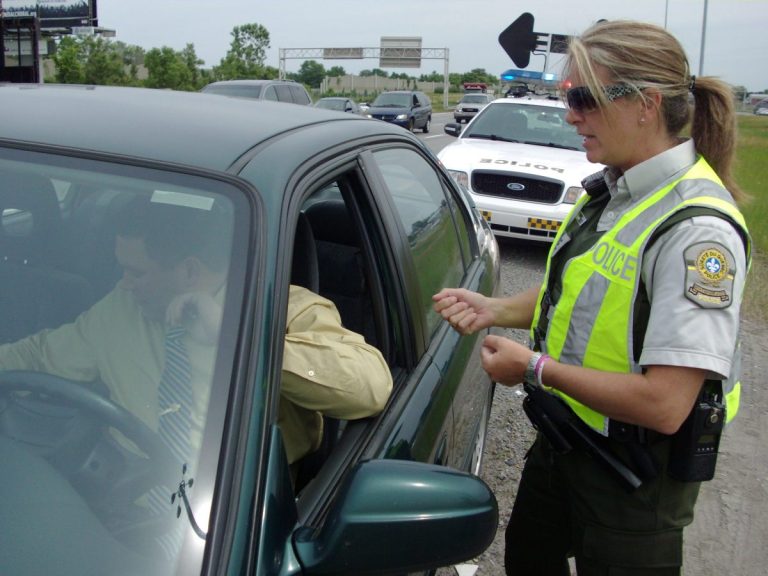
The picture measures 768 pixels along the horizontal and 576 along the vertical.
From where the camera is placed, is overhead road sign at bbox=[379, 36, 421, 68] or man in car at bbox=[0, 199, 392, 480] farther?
overhead road sign at bbox=[379, 36, 421, 68]

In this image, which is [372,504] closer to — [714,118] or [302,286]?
[302,286]

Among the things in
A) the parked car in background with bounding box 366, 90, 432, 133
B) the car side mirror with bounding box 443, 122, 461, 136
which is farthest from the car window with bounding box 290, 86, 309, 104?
the parked car in background with bounding box 366, 90, 432, 133

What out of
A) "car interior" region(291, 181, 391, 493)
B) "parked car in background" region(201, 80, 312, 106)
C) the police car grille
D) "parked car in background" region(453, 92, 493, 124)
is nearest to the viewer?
"car interior" region(291, 181, 391, 493)

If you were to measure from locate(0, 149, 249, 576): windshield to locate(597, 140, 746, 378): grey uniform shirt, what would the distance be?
80 cm

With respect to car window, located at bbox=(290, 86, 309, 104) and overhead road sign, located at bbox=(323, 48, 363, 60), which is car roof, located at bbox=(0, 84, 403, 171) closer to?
car window, located at bbox=(290, 86, 309, 104)

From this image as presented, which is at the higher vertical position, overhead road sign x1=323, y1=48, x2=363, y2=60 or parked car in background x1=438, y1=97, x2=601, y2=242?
overhead road sign x1=323, y1=48, x2=363, y2=60

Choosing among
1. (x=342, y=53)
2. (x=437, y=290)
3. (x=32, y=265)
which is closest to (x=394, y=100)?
(x=437, y=290)

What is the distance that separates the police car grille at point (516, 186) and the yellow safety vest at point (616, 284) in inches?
229

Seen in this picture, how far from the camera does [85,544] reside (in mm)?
1174

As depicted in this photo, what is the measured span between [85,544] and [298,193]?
0.77 metres

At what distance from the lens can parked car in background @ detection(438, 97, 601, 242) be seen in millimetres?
7359

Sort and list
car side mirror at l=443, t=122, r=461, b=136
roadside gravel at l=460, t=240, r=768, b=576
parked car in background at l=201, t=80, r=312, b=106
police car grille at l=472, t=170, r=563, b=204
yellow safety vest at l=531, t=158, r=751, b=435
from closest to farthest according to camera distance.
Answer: yellow safety vest at l=531, t=158, r=751, b=435
roadside gravel at l=460, t=240, r=768, b=576
police car grille at l=472, t=170, r=563, b=204
car side mirror at l=443, t=122, r=461, b=136
parked car in background at l=201, t=80, r=312, b=106

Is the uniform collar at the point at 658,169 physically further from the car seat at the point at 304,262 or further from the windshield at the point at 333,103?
the windshield at the point at 333,103

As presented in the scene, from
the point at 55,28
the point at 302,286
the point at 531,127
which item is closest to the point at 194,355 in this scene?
the point at 302,286
